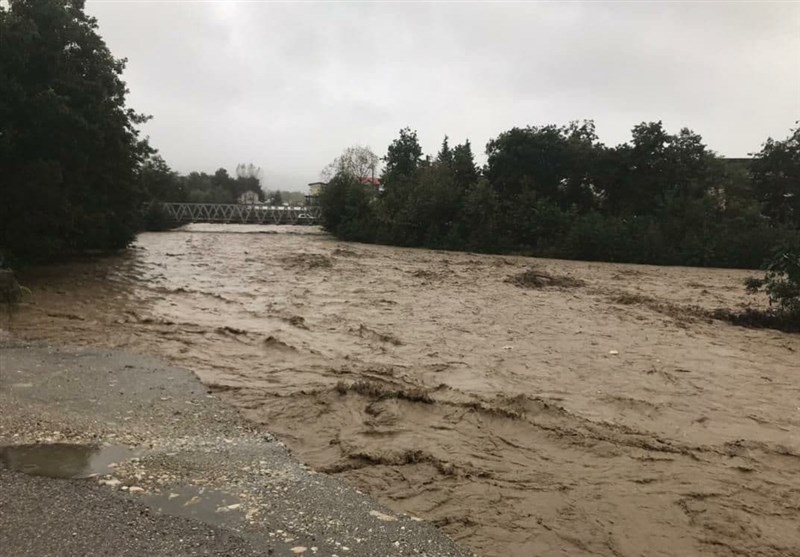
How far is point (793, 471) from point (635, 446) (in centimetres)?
148

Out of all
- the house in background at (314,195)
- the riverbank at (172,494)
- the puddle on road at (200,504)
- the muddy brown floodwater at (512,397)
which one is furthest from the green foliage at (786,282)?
the house in background at (314,195)

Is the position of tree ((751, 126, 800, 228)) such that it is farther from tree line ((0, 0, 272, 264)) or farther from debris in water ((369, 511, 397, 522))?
debris in water ((369, 511, 397, 522))

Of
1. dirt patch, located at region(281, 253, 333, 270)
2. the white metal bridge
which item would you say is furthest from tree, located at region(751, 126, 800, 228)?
the white metal bridge

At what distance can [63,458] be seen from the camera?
4938 millimetres

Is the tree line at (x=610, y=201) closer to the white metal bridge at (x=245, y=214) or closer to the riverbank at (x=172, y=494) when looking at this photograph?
the riverbank at (x=172, y=494)

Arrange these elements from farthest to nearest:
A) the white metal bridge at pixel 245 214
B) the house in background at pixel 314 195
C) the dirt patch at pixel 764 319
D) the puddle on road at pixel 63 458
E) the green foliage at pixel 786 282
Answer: the white metal bridge at pixel 245 214 → the house in background at pixel 314 195 → the dirt patch at pixel 764 319 → the green foliage at pixel 786 282 → the puddle on road at pixel 63 458

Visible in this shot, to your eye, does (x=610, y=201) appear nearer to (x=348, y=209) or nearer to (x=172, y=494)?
(x=348, y=209)

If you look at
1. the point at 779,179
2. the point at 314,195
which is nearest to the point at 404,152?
the point at 314,195

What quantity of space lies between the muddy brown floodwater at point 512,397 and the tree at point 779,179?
2373 centimetres

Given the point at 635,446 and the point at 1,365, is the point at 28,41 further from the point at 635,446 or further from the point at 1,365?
the point at 635,446

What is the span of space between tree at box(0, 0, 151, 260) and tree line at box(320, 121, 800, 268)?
81.8 feet

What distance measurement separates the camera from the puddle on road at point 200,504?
412 centimetres

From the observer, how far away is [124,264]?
80.9ft

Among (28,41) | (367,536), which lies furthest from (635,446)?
(28,41)
